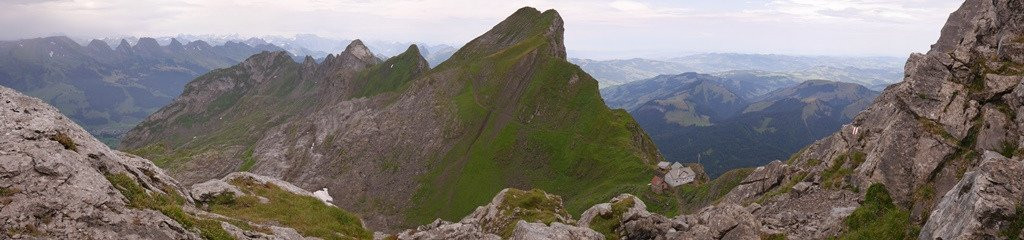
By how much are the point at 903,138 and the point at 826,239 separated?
11451 mm

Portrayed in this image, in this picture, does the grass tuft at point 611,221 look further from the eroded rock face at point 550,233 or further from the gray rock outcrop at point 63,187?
the gray rock outcrop at point 63,187

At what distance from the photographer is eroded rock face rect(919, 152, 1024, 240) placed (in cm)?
2578

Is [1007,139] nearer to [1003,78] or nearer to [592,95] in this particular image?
[1003,78]

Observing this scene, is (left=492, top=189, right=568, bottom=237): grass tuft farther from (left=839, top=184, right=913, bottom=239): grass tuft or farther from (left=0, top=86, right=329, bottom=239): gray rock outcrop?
(left=0, top=86, right=329, bottom=239): gray rock outcrop

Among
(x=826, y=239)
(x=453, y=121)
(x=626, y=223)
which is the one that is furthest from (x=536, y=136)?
(x=826, y=239)

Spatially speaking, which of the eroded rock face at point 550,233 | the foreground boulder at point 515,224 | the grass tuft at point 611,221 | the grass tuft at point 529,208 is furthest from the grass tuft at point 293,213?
the grass tuft at point 611,221

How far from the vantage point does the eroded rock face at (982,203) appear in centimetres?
2578

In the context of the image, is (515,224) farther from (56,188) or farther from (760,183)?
(56,188)

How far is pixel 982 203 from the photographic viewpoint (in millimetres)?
26172

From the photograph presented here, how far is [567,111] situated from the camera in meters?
187

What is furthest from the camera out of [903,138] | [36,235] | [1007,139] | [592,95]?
[592,95]

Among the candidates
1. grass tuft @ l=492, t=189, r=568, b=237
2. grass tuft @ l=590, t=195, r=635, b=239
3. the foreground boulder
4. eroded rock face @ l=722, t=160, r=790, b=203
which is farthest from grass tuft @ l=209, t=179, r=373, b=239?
eroded rock face @ l=722, t=160, r=790, b=203

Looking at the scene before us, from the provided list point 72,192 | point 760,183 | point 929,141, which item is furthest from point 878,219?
point 72,192

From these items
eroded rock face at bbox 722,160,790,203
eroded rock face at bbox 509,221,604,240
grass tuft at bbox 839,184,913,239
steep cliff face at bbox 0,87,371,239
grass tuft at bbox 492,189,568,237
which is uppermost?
steep cliff face at bbox 0,87,371,239
